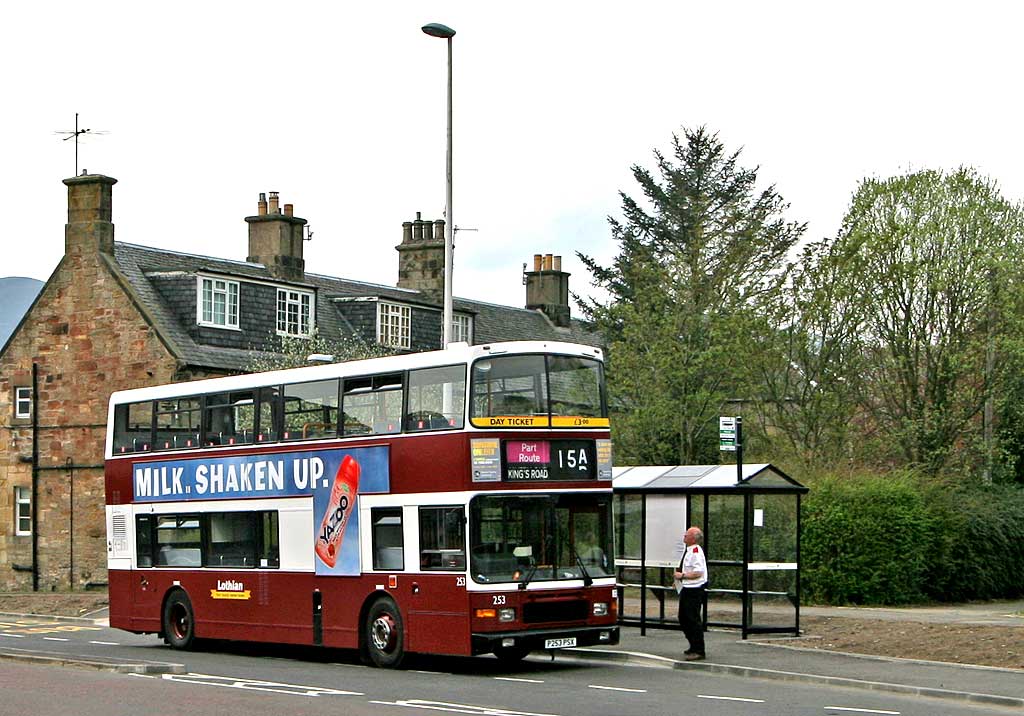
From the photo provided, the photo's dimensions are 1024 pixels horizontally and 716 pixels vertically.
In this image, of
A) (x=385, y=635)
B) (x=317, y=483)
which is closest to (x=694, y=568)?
(x=385, y=635)

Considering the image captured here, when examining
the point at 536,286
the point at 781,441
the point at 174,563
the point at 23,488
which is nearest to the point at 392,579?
the point at 174,563

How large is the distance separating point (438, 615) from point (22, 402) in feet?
104

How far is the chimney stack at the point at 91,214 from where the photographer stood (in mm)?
46156

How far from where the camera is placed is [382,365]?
20.8 metres

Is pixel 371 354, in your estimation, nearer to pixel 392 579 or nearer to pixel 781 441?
pixel 781 441

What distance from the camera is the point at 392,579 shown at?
20.5m

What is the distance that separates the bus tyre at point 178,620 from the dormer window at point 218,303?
21.4m

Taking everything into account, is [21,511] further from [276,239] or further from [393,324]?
[393,324]

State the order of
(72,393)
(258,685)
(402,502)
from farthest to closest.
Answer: (72,393)
(402,502)
(258,685)

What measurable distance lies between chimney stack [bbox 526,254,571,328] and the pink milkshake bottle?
46.1 meters

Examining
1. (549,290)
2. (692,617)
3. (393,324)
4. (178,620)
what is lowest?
(178,620)

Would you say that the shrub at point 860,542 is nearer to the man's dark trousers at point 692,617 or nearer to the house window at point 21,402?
the man's dark trousers at point 692,617

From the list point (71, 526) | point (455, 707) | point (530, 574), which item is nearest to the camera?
point (455, 707)

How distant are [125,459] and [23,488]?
76.9 ft
